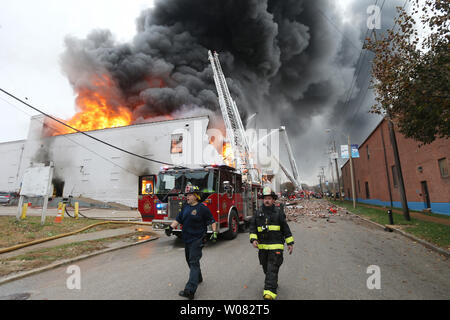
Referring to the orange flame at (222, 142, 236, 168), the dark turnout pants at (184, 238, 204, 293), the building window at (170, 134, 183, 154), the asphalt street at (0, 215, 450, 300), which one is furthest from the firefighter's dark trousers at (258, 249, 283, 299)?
the orange flame at (222, 142, 236, 168)

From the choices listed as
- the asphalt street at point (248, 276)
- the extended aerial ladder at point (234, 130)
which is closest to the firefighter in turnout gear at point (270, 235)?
the asphalt street at point (248, 276)

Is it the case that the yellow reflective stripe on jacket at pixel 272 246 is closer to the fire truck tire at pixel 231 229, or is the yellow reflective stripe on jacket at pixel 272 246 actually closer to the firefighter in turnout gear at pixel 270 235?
the firefighter in turnout gear at pixel 270 235

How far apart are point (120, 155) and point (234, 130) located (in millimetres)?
17604

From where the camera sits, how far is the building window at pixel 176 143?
2741cm

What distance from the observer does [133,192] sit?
2797 centimetres

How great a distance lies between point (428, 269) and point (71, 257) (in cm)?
856

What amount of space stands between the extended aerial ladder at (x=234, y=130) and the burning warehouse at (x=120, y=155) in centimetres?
642

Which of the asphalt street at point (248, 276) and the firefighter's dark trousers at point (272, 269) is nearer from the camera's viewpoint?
the firefighter's dark trousers at point (272, 269)

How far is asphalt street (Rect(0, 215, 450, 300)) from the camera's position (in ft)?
12.8

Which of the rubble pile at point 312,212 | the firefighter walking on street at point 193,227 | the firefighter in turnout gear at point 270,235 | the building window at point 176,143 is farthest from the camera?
the building window at point 176,143

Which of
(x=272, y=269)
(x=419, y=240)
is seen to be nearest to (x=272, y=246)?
(x=272, y=269)

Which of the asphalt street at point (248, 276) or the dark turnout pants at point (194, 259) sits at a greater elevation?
the dark turnout pants at point (194, 259)

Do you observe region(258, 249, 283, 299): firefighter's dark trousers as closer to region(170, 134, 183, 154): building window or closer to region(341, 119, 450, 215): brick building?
region(341, 119, 450, 215): brick building
